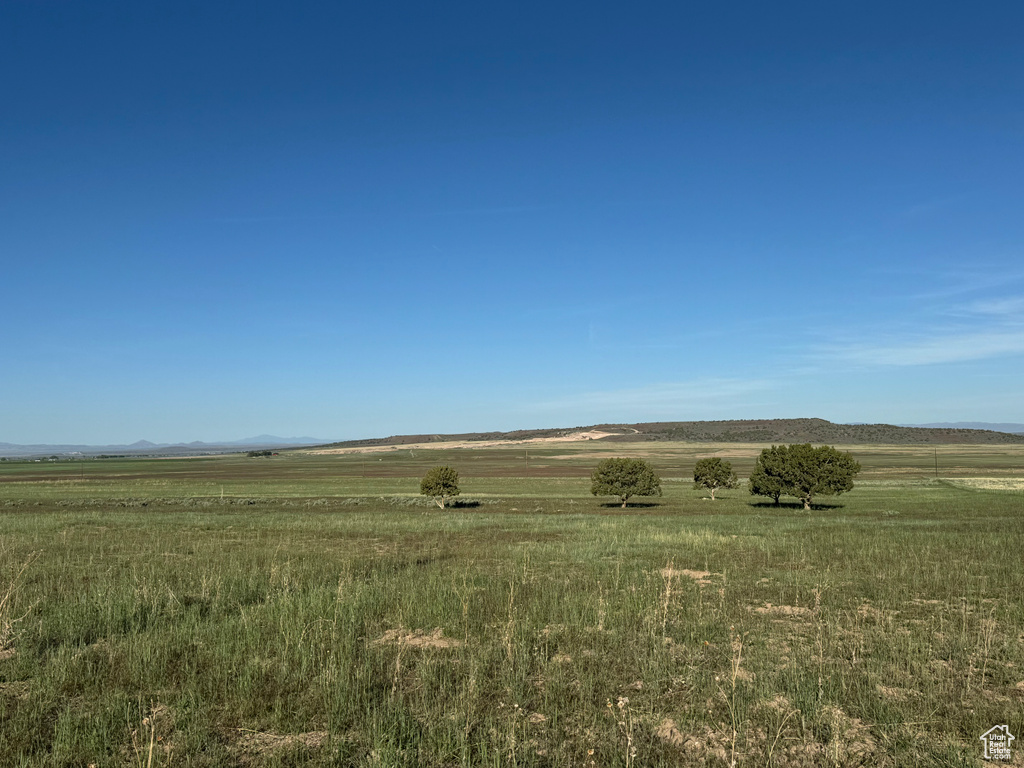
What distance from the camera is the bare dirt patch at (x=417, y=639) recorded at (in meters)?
10.9

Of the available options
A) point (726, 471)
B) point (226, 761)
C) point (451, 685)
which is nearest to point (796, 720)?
point (451, 685)

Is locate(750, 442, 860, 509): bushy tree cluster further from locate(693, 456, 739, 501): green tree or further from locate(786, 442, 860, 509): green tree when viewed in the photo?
locate(693, 456, 739, 501): green tree

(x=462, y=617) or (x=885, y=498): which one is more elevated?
(x=462, y=617)

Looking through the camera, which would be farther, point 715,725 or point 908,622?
point 908,622

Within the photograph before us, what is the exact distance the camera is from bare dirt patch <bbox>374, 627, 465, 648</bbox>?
1095cm

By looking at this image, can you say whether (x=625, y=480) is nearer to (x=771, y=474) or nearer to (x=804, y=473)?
(x=771, y=474)

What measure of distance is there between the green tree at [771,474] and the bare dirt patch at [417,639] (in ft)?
168

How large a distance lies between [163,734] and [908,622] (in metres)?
13.5

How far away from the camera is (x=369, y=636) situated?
37.6 ft

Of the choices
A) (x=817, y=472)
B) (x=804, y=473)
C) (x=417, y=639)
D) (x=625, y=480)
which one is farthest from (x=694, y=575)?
(x=817, y=472)

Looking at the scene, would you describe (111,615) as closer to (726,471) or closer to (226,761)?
(226,761)

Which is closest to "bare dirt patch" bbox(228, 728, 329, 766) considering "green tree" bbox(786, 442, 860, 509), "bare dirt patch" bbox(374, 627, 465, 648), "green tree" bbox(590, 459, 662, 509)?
"bare dirt patch" bbox(374, 627, 465, 648)

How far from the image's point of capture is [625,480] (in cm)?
5741

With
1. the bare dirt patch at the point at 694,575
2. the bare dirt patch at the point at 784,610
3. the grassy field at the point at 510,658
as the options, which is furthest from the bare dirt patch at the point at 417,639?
the bare dirt patch at the point at 694,575
